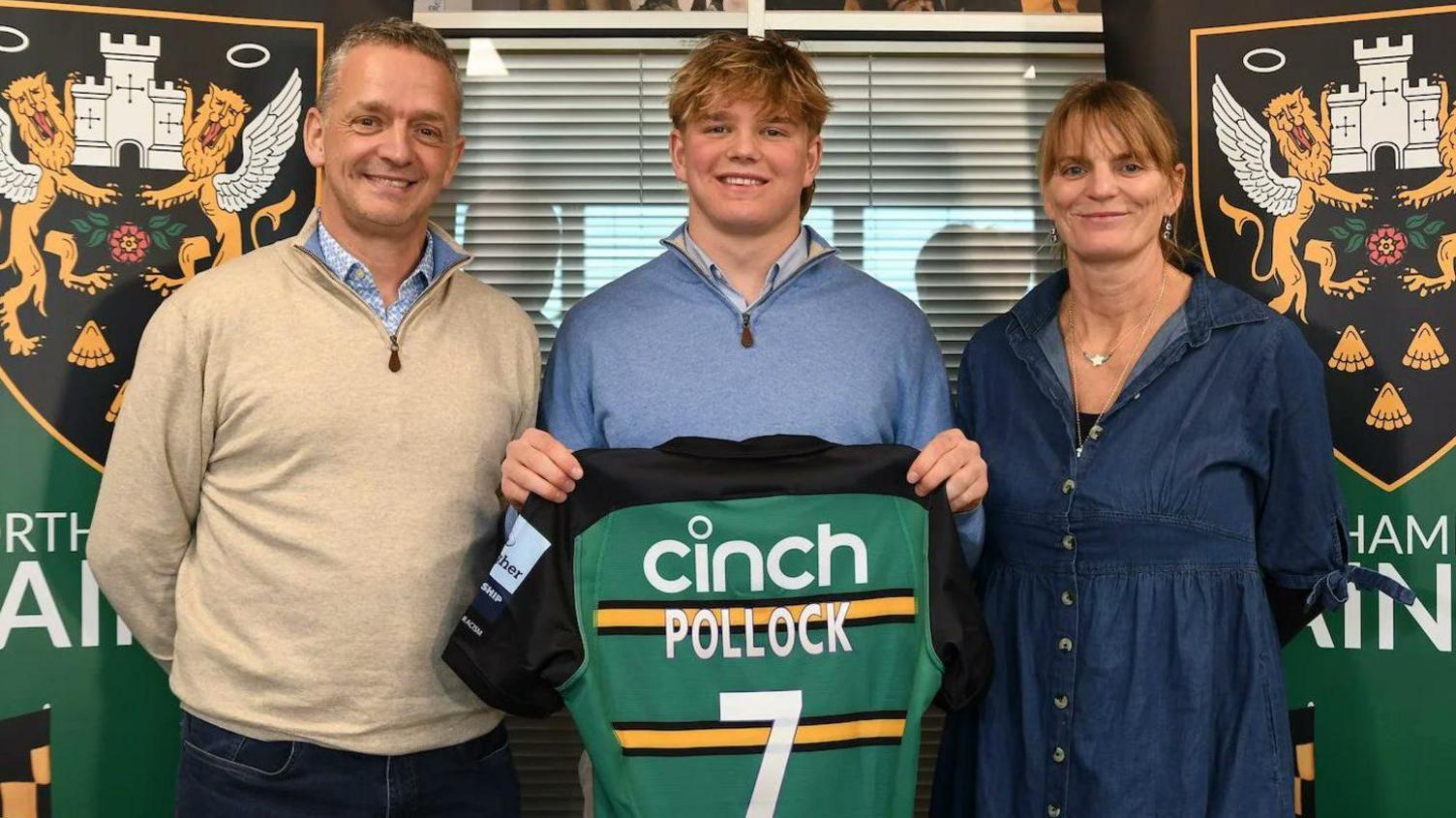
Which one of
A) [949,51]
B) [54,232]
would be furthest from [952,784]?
[54,232]

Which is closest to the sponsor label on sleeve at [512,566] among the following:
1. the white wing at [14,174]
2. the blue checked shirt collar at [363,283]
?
the blue checked shirt collar at [363,283]

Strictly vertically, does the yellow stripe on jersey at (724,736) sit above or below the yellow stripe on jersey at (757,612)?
below

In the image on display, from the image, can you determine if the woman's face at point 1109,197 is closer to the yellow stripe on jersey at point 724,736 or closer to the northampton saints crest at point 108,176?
the yellow stripe on jersey at point 724,736

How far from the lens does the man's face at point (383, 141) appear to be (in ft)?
6.32

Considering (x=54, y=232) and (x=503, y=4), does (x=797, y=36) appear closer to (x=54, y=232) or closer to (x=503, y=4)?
(x=503, y=4)

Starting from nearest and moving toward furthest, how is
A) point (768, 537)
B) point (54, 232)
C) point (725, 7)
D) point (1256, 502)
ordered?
point (768, 537) < point (1256, 502) < point (54, 232) < point (725, 7)

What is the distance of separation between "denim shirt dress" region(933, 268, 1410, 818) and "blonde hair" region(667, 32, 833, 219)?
24.1 inches

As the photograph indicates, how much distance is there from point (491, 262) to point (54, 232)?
94 cm

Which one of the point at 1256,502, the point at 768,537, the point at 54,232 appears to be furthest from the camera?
the point at 54,232

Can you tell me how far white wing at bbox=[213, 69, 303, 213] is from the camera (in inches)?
99.3

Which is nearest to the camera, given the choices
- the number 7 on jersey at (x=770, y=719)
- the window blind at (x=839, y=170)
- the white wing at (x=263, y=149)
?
the number 7 on jersey at (x=770, y=719)

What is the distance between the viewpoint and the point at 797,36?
2.91 m

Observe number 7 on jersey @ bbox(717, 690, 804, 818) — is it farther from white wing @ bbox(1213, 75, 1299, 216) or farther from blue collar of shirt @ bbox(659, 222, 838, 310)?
white wing @ bbox(1213, 75, 1299, 216)

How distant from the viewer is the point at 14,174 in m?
2.43
